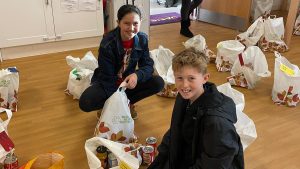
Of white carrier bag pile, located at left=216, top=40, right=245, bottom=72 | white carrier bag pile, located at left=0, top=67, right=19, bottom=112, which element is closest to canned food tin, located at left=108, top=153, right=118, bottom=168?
white carrier bag pile, located at left=0, top=67, right=19, bottom=112

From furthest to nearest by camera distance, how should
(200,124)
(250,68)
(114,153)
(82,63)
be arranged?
Answer: (250,68) → (82,63) → (114,153) → (200,124)

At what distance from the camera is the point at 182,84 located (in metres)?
1.25

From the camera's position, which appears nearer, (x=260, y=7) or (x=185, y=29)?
(x=185, y=29)

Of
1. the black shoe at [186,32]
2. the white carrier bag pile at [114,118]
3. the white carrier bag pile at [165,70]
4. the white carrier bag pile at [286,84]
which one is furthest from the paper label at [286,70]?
the black shoe at [186,32]

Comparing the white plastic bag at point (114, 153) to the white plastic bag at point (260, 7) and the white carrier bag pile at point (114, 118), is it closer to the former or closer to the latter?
the white carrier bag pile at point (114, 118)

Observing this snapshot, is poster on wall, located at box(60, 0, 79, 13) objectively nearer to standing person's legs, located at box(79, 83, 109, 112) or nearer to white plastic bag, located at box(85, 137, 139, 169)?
standing person's legs, located at box(79, 83, 109, 112)

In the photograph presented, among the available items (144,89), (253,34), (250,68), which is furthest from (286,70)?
(253,34)

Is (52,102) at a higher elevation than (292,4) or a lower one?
lower

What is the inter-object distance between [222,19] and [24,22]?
265cm

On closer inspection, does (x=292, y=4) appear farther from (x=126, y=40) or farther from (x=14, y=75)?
(x=14, y=75)

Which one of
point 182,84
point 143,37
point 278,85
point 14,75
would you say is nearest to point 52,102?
point 14,75

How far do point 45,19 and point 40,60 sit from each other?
409mm

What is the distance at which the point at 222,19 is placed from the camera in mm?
4527

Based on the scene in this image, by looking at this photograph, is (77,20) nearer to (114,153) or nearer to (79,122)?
(79,122)
